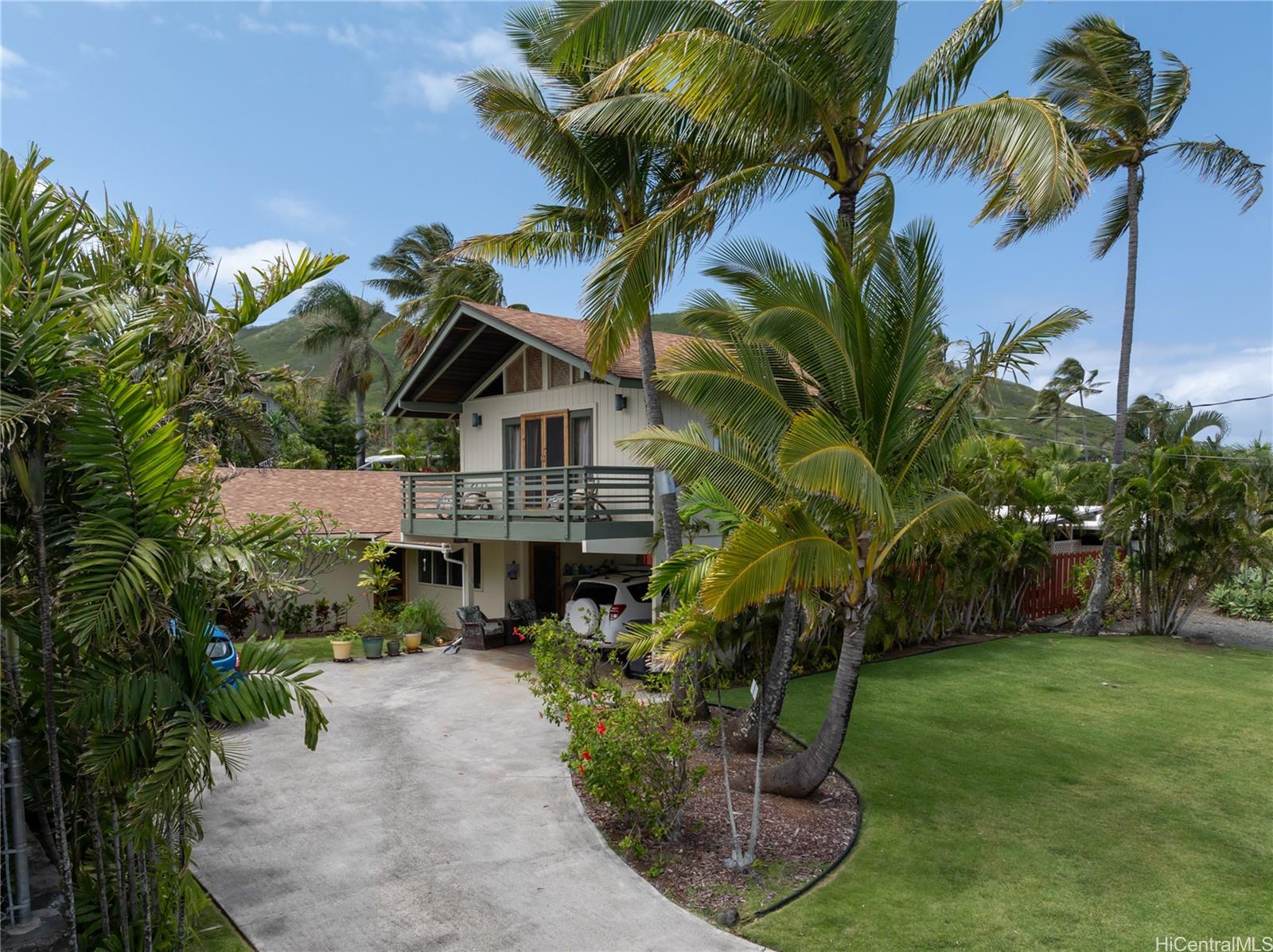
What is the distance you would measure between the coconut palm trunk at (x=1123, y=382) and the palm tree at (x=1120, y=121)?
0.06 feet

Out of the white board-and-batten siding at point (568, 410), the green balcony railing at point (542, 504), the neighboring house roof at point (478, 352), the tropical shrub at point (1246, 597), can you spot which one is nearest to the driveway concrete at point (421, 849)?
the green balcony railing at point (542, 504)

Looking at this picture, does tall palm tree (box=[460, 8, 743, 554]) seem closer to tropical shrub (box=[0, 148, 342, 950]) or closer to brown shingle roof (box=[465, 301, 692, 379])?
brown shingle roof (box=[465, 301, 692, 379])

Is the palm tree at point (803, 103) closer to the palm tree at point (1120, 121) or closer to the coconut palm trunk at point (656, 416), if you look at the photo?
the coconut palm trunk at point (656, 416)

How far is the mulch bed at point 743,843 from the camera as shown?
7.23 metres

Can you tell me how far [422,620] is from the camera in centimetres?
1972

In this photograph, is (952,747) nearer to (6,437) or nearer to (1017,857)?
(1017,857)

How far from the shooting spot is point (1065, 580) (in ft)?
72.8

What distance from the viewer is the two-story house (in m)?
A: 15.3

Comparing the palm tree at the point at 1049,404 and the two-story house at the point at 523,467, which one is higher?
the palm tree at the point at 1049,404

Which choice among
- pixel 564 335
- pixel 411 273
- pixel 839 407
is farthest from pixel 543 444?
pixel 411 273

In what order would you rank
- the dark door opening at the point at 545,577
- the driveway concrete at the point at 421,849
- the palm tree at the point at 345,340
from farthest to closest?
the palm tree at the point at 345,340, the dark door opening at the point at 545,577, the driveway concrete at the point at 421,849

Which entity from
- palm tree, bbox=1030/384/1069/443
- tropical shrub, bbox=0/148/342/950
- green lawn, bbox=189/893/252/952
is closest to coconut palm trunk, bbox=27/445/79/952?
tropical shrub, bbox=0/148/342/950

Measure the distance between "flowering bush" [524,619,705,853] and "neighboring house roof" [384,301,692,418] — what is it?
7590 mm

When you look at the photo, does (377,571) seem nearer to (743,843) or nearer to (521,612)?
(521,612)
